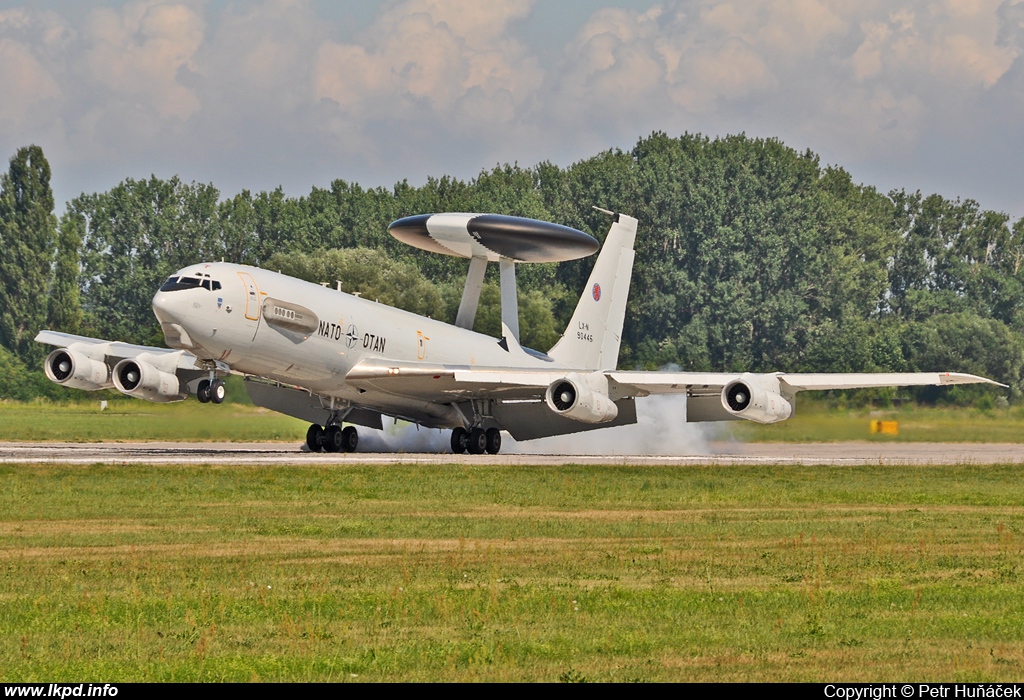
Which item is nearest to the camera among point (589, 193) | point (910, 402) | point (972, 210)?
point (910, 402)

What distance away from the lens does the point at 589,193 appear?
117 m

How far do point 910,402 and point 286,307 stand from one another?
27500 millimetres

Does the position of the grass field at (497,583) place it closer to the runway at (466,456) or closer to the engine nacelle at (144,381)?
the runway at (466,456)

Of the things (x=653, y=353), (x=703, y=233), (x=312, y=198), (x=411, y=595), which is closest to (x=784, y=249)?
(x=703, y=233)

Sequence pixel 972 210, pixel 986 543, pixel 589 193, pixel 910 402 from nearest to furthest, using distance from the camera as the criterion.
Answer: pixel 986 543, pixel 910 402, pixel 589 193, pixel 972 210

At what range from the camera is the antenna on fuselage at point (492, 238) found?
42.2 m

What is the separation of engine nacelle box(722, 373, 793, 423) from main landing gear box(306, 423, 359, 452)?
36.4 ft

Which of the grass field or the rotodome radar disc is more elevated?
the rotodome radar disc

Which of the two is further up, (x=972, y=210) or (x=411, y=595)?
(x=972, y=210)

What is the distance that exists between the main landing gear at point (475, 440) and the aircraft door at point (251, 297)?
31.8 ft

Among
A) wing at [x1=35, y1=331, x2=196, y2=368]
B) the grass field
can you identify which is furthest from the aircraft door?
the grass field

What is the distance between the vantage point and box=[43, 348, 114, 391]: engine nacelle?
39.2m

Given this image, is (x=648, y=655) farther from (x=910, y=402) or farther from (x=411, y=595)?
(x=910, y=402)

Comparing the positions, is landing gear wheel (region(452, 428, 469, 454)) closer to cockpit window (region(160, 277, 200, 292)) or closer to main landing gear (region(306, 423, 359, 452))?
main landing gear (region(306, 423, 359, 452))
